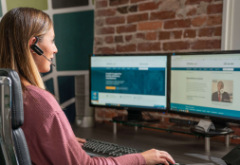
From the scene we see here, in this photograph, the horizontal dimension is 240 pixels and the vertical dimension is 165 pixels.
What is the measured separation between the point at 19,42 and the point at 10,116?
0.37 meters

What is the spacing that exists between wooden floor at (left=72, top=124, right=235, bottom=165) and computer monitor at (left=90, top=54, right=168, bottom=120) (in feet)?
0.51

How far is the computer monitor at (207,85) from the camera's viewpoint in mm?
1305

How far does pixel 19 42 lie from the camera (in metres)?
0.96

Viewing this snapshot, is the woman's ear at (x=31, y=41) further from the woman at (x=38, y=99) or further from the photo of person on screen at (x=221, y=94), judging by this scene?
the photo of person on screen at (x=221, y=94)

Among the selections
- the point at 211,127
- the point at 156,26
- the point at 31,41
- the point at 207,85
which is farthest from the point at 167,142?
the point at 31,41

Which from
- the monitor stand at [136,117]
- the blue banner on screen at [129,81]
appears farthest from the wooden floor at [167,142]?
the blue banner on screen at [129,81]

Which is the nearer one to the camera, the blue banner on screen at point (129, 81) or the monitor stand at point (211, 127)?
the monitor stand at point (211, 127)

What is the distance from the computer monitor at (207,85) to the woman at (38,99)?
47 cm

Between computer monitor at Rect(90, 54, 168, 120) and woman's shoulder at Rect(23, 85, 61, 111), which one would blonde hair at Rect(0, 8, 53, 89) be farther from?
computer monitor at Rect(90, 54, 168, 120)

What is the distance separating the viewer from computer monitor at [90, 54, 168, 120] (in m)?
1.60

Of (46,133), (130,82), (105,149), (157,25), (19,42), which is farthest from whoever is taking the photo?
(157,25)

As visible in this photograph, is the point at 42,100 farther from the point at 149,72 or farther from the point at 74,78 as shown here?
the point at 74,78

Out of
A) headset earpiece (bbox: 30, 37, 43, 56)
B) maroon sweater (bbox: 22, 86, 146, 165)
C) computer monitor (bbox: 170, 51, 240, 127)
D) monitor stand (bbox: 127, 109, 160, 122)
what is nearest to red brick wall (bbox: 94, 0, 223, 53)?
computer monitor (bbox: 170, 51, 240, 127)

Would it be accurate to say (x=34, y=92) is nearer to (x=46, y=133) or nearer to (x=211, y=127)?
(x=46, y=133)
